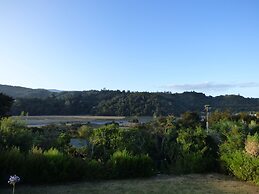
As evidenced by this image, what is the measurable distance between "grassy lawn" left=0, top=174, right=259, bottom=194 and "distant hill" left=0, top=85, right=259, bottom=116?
133 ft

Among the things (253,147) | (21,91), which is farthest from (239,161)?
(21,91)

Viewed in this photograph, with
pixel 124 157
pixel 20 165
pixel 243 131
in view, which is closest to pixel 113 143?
pixel 124 157

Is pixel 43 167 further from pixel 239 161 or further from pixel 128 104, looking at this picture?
pixel 128 104

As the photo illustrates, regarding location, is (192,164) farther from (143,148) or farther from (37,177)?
(37,177)

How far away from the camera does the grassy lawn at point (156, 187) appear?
10180 millimetres

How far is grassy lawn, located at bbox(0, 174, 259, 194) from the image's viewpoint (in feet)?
33.4

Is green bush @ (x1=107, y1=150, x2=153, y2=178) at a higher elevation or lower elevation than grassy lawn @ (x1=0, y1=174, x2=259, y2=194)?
higher

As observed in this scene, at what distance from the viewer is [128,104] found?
200 feet

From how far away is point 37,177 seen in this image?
10977 millimetres

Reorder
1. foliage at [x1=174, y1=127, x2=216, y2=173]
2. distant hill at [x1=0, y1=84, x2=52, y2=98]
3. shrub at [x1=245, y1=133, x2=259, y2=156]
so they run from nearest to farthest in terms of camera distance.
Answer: shrub at [x1=245, y1=133, x2=259, y2=156] → foliage at [x1=174, y1=127, x2=216, y2=173] → distant hill at [x1=0, y1=84, x2=52, y2=98]

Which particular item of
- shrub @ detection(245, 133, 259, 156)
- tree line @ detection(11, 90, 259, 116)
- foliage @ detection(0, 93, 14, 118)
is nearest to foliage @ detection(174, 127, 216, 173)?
shrub @ detection(245, 133, 259, 156)

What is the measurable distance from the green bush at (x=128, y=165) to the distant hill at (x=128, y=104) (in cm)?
4003

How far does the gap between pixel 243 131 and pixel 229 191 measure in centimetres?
464

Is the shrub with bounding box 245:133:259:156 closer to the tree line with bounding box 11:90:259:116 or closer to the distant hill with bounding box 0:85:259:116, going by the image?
the distant hill with bounding box 0:85:259:116
